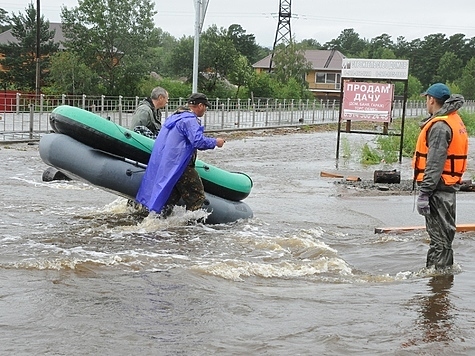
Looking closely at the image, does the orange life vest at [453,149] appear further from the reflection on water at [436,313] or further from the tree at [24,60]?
the tree at [24,60]

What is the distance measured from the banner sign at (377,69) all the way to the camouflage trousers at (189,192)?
9979 mm

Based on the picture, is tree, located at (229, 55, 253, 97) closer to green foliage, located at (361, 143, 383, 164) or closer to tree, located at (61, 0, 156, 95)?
tree, located at (61, 0, 156, 95)

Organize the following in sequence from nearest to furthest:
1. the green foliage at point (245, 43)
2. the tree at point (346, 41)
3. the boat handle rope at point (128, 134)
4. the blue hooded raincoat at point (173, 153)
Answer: the blue hooded raincoat at point (173, 153), the boat handle rope at point (128, 134), the green foliage at point (245, 43), the tree at point (346, 41)

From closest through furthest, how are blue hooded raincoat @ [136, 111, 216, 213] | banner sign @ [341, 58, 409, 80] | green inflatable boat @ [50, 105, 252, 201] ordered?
blue hooded raincoat @ [136, 111, 216, 213] < green inflatable boat @ [50, 105, 252, 201] < banner sign @ [341, 58, 409, 80]

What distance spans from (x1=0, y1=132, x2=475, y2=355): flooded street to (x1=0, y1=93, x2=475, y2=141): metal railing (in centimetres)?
722

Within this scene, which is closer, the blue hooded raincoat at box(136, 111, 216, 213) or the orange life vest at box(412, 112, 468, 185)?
the orange life vest at box(412, 112, 468, 185)

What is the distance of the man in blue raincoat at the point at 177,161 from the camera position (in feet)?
27.0

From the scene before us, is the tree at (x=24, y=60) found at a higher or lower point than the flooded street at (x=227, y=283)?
higher

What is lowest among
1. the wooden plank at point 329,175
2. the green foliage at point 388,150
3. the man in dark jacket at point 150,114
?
the wooden plank at point 329,175

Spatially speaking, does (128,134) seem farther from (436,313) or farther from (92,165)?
(436,313)

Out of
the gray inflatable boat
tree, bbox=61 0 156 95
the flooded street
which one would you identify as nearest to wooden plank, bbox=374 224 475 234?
the flooded street

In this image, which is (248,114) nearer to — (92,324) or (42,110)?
(42,110)

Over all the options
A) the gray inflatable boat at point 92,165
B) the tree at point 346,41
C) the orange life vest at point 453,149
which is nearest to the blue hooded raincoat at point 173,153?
the gray inflatable boat at point 92,165

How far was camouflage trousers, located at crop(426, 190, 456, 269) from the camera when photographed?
20.4 ft
